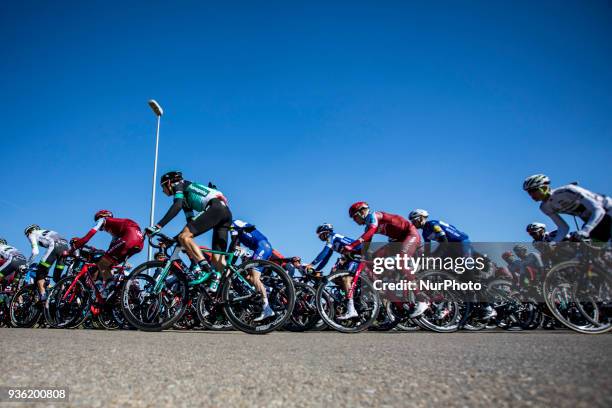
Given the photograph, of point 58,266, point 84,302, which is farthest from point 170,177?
point 58,266

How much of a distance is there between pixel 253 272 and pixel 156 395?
12.6 ft

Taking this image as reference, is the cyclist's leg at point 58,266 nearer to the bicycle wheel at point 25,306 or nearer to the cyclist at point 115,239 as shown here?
the bicycle wheel at point 25,306

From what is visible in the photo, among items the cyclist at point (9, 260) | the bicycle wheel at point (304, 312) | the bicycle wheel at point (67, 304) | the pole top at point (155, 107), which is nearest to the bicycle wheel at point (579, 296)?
the bicycle wheel at point (304, 312)

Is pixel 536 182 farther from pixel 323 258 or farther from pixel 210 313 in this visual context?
pixel 210 313

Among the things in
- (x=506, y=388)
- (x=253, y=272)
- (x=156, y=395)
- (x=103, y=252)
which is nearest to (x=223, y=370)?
(x=156, y=395)

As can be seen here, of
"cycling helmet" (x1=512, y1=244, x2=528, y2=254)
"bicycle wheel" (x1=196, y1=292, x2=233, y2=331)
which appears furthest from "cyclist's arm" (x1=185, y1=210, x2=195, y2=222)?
"cycling helmet" (x1=512, y1=244, x2=528, y2=254)

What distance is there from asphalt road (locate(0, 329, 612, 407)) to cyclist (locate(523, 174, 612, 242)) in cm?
284

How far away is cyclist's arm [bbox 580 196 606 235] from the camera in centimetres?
523

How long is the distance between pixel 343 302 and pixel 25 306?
6.85m

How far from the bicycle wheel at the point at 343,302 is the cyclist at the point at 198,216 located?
1712 mm

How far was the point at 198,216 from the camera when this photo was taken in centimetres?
585

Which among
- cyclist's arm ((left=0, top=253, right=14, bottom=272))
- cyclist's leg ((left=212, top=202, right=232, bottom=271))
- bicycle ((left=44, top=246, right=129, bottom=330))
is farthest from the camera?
cyclist's arm ((left=0, top=253, right=14, bottom=272))

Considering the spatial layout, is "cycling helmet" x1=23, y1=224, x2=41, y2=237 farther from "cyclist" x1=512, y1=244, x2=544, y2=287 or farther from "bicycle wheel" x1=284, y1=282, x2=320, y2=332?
"cyclist" x1=512, y1=244, x2=544, y2=287

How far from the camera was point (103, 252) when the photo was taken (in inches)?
302
